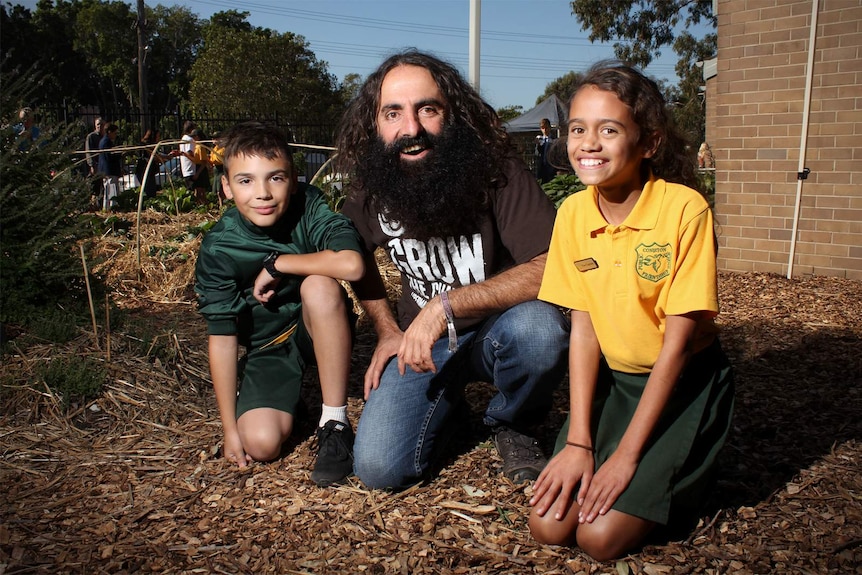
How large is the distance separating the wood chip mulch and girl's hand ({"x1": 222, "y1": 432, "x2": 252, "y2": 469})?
0.05 meters

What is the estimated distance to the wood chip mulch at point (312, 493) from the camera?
2.25 m

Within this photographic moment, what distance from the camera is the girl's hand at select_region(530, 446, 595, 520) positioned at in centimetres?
222

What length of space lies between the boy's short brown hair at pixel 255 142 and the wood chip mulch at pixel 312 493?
1.25 metres

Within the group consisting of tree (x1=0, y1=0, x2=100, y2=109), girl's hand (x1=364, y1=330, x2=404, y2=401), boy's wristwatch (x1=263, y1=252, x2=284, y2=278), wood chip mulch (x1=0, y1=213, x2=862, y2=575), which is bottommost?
wood chip mulch (x1=0, y1=213, x2=862, y2=575)

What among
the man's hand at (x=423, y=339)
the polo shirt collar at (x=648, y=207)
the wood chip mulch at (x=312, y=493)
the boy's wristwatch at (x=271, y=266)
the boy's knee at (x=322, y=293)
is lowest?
the wood chip mulch at (x=312, y=493)

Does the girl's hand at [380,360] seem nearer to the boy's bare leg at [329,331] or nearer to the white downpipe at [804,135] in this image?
the boy's bare leg at [329,331]

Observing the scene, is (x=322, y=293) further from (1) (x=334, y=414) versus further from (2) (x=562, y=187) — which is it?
(2) (x=562, y=187)

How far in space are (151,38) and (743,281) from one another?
61510 mm

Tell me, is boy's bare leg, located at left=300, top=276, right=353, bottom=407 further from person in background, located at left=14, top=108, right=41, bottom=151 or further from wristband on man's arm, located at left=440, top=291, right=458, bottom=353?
person in background, located at left=14, top=108, right=41, bottom=151

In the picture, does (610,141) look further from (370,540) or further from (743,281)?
(743,281)

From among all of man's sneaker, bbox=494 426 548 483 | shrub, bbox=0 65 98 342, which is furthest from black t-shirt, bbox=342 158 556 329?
shrub, bbox=0 65 98 342

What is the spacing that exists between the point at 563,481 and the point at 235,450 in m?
1.39

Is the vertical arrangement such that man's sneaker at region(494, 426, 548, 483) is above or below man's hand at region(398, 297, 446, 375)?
below

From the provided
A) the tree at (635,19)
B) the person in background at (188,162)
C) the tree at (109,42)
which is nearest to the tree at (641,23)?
the tree at (635,19)
